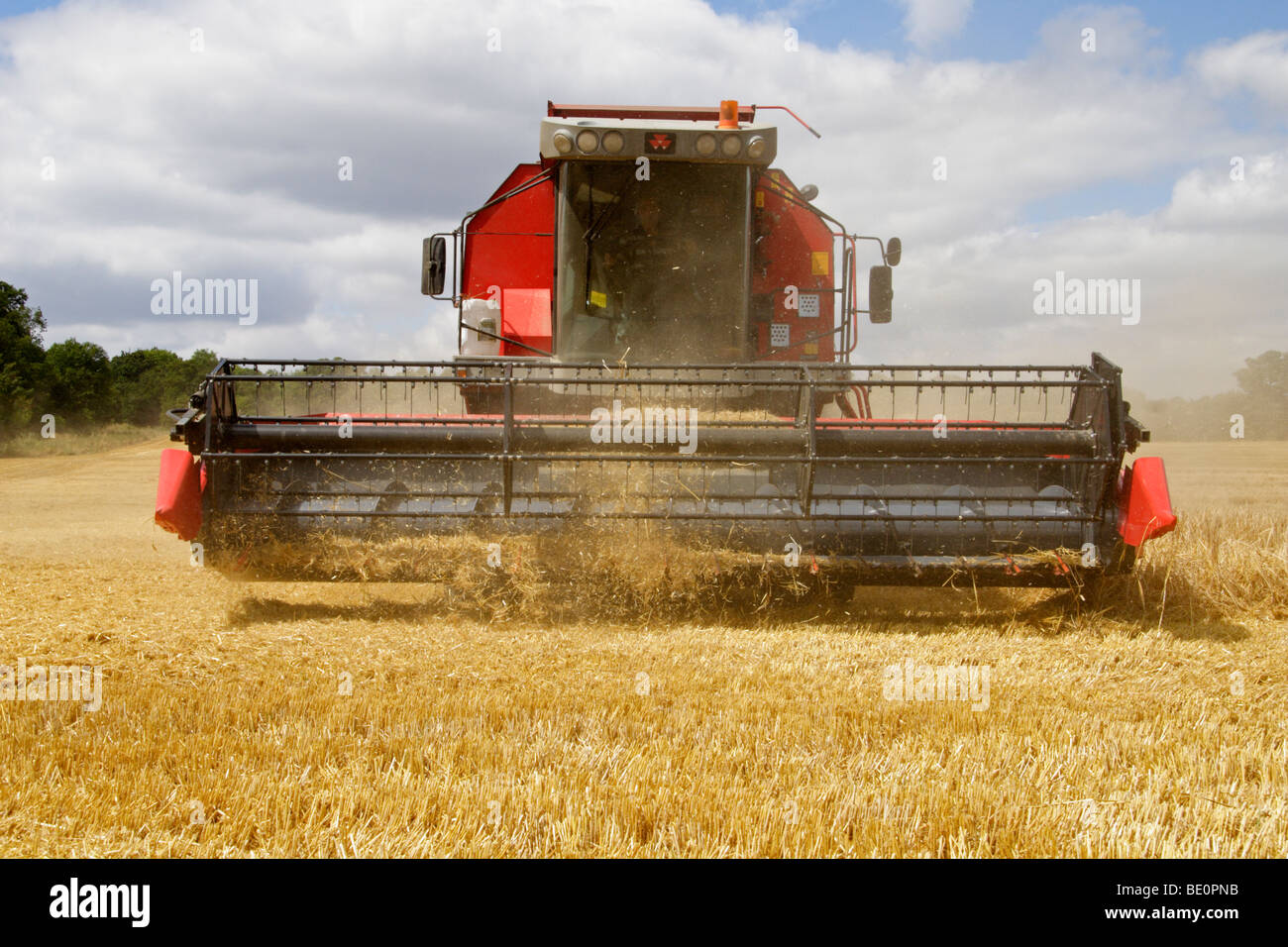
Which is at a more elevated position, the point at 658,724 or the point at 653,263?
the point at 653,263

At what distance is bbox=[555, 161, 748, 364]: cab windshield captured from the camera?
612 centimetres

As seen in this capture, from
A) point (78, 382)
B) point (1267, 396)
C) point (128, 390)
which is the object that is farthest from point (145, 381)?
point (1267, 396)

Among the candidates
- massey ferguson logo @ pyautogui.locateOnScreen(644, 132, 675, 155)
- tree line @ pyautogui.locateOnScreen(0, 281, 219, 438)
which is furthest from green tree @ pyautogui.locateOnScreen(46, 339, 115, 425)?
massey ferguson logo @ pyautogui.locateOnScreen(644, 132, 675, 155)

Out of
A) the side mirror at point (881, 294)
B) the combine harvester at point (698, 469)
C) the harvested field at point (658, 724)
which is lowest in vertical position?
the harvested field at point (658, 724)

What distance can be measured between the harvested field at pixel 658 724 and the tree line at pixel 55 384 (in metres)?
30.3

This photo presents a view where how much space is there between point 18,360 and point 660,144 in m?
41.1

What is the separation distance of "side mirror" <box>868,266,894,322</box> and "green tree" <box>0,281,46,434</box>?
3524 cm

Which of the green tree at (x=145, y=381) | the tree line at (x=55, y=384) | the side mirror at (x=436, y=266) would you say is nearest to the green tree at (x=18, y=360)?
the tree line at (x=55, y=384)

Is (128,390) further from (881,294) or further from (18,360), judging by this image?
(881,294)

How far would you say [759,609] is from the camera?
5301 millimetres

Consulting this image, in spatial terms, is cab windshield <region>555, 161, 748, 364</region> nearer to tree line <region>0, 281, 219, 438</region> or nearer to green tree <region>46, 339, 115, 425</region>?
tree line <region>0, 281, 219, 438</region>

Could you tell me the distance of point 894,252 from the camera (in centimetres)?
662

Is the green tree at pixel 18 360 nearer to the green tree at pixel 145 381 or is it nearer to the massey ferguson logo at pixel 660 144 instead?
the green tree at pixel 145 381

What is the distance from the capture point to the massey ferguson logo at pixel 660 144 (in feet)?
19.7
